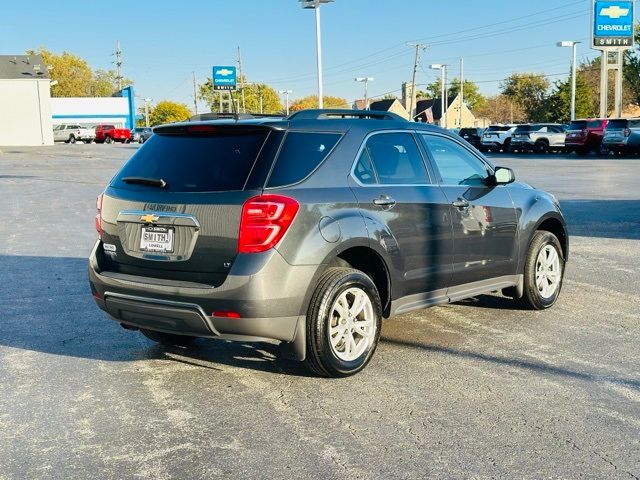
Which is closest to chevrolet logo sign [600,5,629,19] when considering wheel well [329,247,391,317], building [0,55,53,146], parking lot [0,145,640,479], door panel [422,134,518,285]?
building [0,55,53,146]

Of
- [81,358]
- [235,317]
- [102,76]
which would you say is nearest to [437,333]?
[235,317]

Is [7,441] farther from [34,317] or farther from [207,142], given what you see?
[34,317]

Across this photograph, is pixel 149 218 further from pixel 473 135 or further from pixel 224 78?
pixel 224 78

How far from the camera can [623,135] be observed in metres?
36.8

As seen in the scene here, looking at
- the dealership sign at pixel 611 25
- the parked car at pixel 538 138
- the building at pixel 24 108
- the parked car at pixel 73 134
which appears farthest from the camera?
the parked car at pixel 73 134

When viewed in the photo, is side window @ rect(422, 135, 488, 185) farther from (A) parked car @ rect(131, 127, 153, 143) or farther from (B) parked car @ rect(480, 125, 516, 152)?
(A) parked car @ rect(131, 127, 153, 143)

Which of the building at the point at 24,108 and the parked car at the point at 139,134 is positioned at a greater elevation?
the building at the point at 24,108

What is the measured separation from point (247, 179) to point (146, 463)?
72.0 inches

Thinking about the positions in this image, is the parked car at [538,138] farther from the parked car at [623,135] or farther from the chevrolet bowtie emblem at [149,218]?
the chevrolet bowtie emblem at [149,218]

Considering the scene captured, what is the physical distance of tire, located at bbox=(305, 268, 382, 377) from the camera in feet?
16.6

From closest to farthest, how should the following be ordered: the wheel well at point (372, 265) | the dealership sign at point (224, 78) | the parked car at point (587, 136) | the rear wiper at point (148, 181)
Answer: the rear wiper at point (148, 181) → the wheel well at point (372, 265) → the parked car at point (587, 136) → the dealership sign at point (224, 78)

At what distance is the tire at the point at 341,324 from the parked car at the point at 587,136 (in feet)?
117

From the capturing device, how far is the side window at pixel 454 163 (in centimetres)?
626

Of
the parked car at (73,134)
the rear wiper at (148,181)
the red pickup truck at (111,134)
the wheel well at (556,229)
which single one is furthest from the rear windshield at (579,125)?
the parked car at (73,134)
